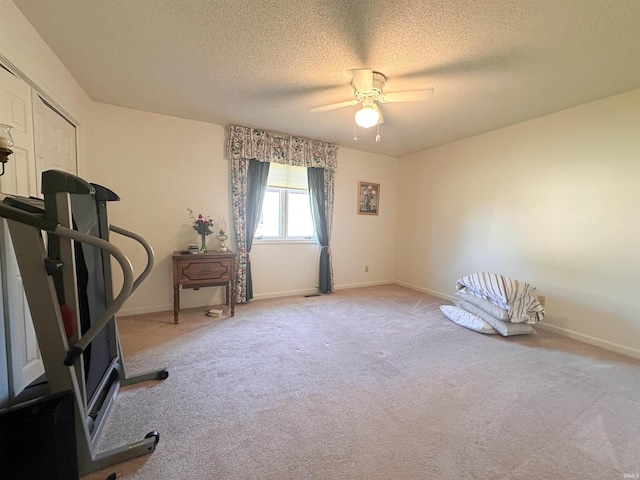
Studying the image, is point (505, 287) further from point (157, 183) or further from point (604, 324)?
point (157, 183)

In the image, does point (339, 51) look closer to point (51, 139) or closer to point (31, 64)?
point (31, 64)

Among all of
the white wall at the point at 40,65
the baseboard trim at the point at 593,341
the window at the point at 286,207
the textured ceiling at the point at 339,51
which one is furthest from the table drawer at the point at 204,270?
the baseboard trim at the point at 593,341

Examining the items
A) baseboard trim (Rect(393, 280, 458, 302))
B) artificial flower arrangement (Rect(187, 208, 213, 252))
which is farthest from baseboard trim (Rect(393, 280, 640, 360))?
artificial flower arrangement (Rect(187, 208, 213, 252))

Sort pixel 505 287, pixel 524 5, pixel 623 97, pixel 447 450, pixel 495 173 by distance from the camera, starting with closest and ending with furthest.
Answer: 1. pixel 447 450
2. pixel 524 5
3. pixel 623 97
4. pixel 505 287
5. pixel 495 173

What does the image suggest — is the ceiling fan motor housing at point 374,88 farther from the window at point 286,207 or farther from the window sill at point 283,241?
the window sill at point 283,241

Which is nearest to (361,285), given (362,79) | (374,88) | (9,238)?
(374,88)

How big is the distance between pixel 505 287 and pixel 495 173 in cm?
157

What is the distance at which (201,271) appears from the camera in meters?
2.96

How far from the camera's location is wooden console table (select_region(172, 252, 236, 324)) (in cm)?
284

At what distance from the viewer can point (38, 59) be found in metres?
1.77

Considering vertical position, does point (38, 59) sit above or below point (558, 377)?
above

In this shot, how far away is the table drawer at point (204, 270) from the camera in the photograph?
2875 mm

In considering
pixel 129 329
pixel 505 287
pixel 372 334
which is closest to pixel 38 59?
pixel 129 329

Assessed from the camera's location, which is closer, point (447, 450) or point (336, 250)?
point (447, 450)
